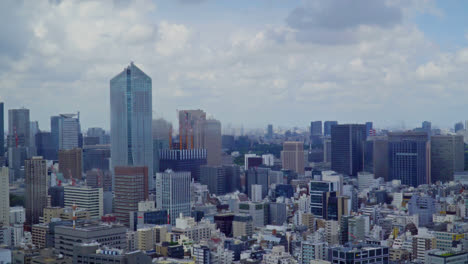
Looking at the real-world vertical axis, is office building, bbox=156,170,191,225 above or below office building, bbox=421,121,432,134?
below

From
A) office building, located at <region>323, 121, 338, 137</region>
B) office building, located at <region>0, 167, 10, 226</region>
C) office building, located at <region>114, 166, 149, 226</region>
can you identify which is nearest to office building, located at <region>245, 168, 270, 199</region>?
office building, located at <region>114, 166, 149, 226</region>

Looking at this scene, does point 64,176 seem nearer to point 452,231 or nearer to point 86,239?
point 86,239

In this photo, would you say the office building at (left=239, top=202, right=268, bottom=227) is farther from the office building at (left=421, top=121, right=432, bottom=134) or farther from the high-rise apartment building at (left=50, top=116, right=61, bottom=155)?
the high-rise apartment building at (left=50, top=116, right=61, bottom=155)

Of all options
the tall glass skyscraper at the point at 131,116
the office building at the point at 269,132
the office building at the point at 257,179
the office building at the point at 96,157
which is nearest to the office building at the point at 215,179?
the office building at the point at 257,179

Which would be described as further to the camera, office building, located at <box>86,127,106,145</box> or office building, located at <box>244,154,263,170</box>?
office building, located at <box>244,154,263,170</box>

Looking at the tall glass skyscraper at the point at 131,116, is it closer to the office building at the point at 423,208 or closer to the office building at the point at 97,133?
A: the office building at the point at 97,133
